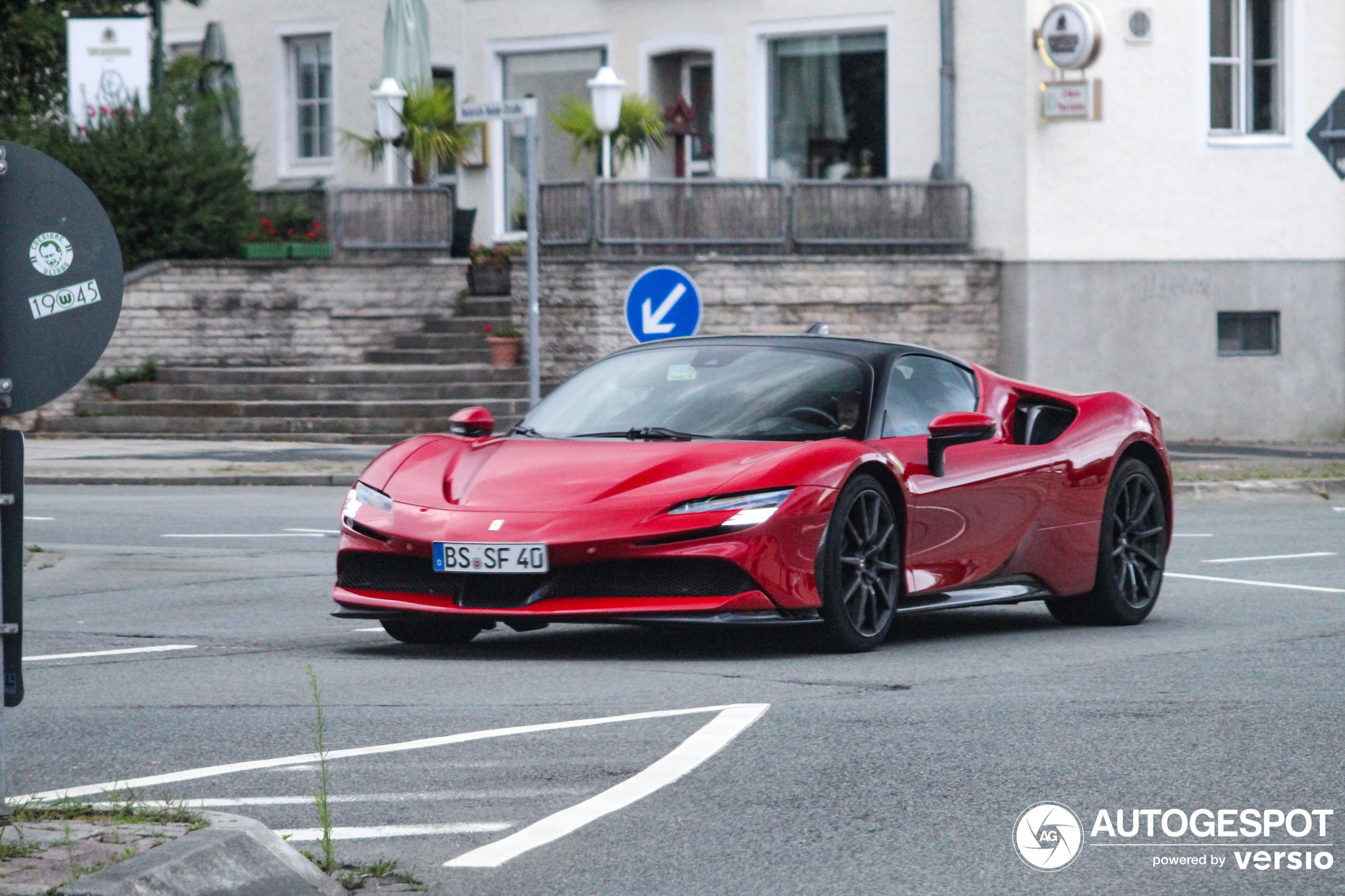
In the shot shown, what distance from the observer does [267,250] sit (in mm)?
26672

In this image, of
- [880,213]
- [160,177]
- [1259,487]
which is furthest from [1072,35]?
[160,177]

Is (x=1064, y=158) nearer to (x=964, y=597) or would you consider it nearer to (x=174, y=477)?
(x=174, y=477)

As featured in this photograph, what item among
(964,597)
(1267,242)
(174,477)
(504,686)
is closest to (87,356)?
(504,686)

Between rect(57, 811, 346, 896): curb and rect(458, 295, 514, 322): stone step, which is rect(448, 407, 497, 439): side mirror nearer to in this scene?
rect(57, 811, 346, 896): curb

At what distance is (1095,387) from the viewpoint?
26.0 m

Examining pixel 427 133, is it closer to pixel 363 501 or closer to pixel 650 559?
pixel 363 501

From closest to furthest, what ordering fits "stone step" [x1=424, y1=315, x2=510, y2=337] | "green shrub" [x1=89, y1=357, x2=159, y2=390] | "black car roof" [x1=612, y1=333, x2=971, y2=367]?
"black car roof" [x1=612, y1=333, x2=971, y2=367], "green shrub" [x1=89, y1=357, x2=159, y2=390], "stone step" [x1=424, y1=315, x2=510, y2=337]

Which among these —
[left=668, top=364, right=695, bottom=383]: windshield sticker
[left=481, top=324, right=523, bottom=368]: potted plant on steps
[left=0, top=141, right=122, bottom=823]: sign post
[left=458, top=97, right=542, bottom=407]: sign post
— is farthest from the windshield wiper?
[left=481, top=324, right=523, bottom=368]: potted plant on steps

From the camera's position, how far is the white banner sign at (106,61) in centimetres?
2745

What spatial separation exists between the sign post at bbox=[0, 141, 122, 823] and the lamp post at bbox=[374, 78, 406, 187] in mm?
22944

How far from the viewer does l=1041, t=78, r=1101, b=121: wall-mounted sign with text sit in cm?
2512

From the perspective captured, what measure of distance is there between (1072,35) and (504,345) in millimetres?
7485

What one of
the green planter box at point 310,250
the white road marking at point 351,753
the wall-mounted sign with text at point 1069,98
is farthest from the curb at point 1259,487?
the white road marking at point 351,753

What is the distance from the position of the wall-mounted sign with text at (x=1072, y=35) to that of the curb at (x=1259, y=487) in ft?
22.8
